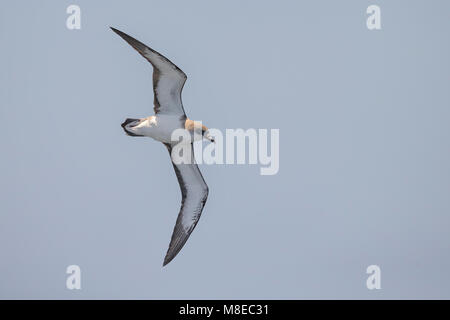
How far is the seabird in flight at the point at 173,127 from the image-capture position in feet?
78.5

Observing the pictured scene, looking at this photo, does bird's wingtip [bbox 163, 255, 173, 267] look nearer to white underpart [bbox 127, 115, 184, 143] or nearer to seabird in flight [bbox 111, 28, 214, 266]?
seabird in flight [bbox 111, 28, 214, 266]

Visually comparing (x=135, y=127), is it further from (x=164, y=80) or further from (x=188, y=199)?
(x=188, y=199)

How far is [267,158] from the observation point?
28906mm

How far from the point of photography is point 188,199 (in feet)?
89.4

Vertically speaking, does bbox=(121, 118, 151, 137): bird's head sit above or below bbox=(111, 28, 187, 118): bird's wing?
below

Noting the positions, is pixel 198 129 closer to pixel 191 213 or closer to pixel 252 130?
pixel 252 130

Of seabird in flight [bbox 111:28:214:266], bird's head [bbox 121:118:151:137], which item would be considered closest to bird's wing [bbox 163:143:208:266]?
seabird in flight [bbox 111:28:214:266]

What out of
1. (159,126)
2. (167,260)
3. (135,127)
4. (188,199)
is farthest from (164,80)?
(167,260)

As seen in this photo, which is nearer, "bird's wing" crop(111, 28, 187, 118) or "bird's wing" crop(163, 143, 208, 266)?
"bird's wing" crop(111, 28, 187, 118)

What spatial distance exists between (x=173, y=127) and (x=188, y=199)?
3.41 m

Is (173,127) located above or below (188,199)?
above

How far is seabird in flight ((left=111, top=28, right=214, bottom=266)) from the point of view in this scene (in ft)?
78.5

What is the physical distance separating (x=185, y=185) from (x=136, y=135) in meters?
3.39
